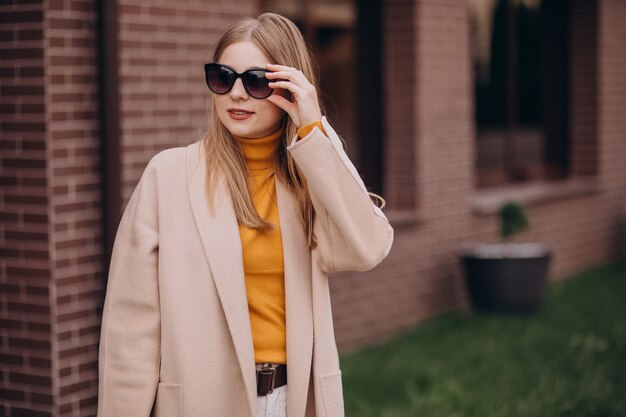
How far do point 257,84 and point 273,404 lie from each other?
0.90 meters

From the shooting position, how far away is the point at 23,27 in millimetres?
5117

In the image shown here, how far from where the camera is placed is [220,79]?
9.53 feet

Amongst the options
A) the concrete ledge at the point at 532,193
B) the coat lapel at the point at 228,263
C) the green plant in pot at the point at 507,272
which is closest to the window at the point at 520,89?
the concrete ledge at the point at 532,193

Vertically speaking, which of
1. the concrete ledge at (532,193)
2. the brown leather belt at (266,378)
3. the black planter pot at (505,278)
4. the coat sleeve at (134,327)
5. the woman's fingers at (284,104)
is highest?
the woman's fingers at (284,104)

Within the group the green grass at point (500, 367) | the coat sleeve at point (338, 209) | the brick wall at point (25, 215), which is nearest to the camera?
the coat sleeve at point (338, 209)

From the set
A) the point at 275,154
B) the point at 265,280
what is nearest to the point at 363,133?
the point at 275,154

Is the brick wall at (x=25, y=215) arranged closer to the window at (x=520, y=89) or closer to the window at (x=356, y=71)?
the window at (x=356, y=71)

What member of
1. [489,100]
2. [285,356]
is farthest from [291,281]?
[489,100]

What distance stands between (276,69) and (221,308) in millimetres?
667

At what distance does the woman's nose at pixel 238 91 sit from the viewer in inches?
114

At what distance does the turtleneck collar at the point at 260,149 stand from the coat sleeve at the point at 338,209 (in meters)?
0.16

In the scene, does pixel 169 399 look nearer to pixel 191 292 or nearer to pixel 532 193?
pixel 191 292

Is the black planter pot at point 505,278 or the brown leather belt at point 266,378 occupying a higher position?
the brown leather belt at point 266,378

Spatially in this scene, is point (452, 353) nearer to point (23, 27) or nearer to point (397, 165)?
point (397, 165)
